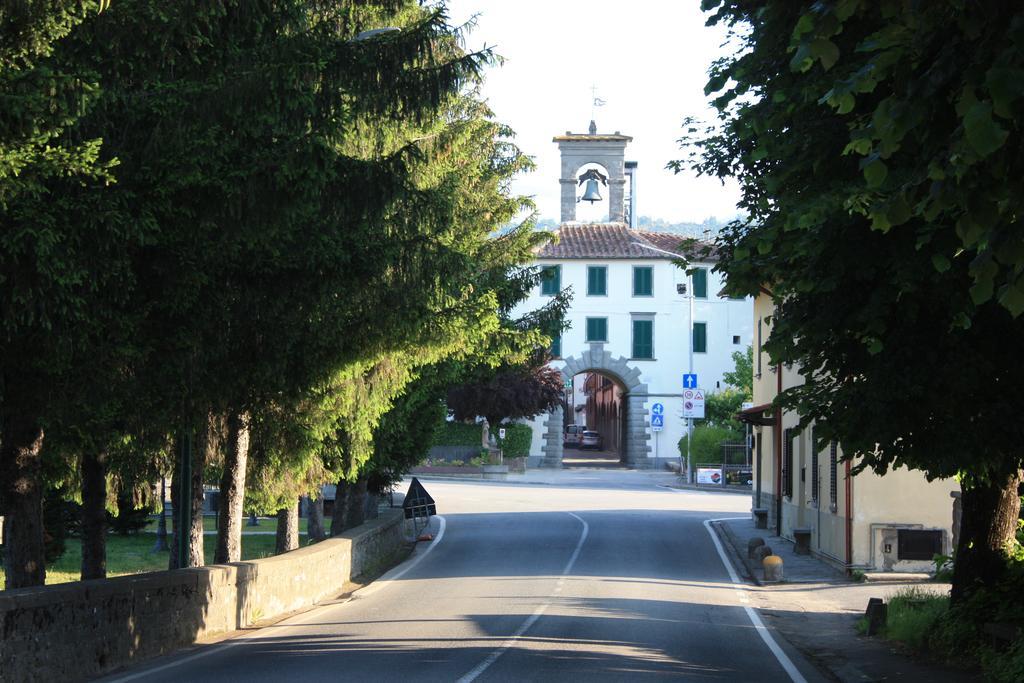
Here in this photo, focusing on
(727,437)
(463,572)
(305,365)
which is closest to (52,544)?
(463,572)

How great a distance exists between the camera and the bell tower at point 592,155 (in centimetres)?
6838

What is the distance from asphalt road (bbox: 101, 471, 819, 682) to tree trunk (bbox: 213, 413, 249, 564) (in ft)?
6.01

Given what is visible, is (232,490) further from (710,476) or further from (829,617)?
(710,476)

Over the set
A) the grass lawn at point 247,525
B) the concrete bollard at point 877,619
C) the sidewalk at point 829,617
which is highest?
the concrete bollard at point 877,619

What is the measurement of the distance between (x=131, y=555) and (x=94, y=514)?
16.8 m

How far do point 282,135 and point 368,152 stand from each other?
28.4ft

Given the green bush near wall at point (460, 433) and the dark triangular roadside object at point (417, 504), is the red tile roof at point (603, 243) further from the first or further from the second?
the dark triangular roadside object at point (417, 504)

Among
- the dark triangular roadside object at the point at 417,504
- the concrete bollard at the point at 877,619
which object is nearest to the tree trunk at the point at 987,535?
the concrete bollard at the point at 877,619

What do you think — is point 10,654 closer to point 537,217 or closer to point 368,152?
point 368,152

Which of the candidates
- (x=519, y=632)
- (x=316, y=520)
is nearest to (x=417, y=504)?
(x=316, y=520)

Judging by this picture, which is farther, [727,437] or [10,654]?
[727,437]

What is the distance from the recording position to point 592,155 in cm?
6919

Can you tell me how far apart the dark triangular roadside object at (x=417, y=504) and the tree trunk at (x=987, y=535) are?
2091 cm

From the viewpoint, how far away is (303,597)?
20.3 metres
